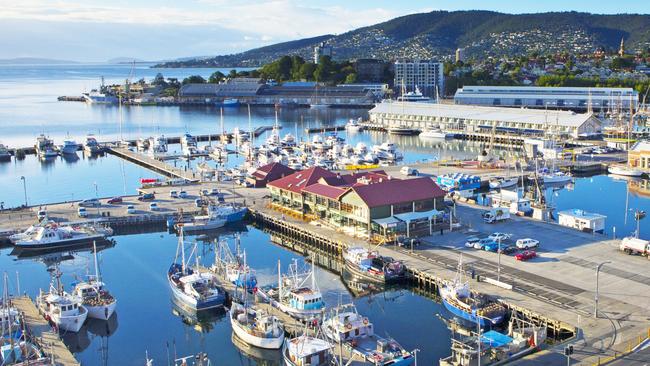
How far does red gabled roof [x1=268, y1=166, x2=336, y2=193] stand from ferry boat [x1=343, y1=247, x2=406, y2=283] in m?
9.75

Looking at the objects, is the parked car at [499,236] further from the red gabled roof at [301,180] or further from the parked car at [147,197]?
the parked car at [147,197]

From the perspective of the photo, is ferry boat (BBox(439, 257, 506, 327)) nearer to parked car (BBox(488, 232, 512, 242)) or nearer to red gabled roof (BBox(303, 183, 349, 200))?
parked car (BBox(488, 232, 512, 242))

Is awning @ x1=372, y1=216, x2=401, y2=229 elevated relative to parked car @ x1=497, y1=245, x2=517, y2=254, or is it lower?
elevated

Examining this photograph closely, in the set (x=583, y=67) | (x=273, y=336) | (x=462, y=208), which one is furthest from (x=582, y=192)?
(x=583, y=67)

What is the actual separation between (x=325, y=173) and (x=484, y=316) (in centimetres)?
2027

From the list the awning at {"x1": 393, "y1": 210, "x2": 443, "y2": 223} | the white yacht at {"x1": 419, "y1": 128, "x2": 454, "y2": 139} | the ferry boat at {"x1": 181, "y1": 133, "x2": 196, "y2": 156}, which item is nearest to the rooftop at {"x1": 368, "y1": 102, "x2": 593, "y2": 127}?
the white yacht at {"x1": 419, "y1": 128, "x2": 454, "y2": 139}

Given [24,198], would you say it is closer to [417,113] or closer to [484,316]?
[484,316]

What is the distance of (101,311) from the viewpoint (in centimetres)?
2809

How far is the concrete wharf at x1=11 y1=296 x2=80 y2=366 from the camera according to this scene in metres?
22.8

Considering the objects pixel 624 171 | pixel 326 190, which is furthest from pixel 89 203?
pixel 624 171

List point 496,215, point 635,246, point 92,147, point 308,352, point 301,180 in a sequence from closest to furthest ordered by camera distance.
Answer: point 308,352
point 635,246
point 496,215
point 301,180
point 92,147

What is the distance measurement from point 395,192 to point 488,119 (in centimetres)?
5056

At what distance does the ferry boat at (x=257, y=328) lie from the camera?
24.8m

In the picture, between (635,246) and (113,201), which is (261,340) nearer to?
(635,246)
